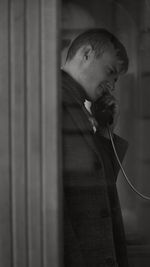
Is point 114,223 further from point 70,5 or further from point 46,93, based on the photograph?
point 70,5

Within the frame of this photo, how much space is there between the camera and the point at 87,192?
1.70 meters

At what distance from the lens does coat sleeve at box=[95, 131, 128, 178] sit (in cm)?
171

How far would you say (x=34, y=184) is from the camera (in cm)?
163

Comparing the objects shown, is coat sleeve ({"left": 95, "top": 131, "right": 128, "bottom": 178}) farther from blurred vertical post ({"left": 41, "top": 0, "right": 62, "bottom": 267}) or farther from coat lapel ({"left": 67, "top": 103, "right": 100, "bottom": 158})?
blurred vertical post ({"left": 41, "top": 0, "right": 62, "bottom": 267})

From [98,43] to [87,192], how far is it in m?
0.51

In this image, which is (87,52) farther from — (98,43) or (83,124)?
(83,124)

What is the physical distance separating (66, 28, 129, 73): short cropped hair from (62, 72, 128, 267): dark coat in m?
0.10

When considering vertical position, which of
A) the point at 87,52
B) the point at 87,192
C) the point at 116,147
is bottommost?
the point at 87,192

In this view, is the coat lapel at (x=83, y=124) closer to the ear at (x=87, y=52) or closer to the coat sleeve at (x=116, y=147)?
the coat sleeve at (x=116, y=147)

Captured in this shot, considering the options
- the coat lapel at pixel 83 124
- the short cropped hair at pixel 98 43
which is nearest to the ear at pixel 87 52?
the short cropped hair at pixel 98 43

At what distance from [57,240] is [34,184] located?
21cm

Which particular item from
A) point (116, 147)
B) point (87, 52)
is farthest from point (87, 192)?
point (87, 52)

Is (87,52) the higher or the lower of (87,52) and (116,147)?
the higher

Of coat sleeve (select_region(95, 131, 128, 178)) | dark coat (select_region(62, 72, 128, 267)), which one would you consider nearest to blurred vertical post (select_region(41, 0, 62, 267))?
dark coat (select_region(62, 72, 128, 267))
